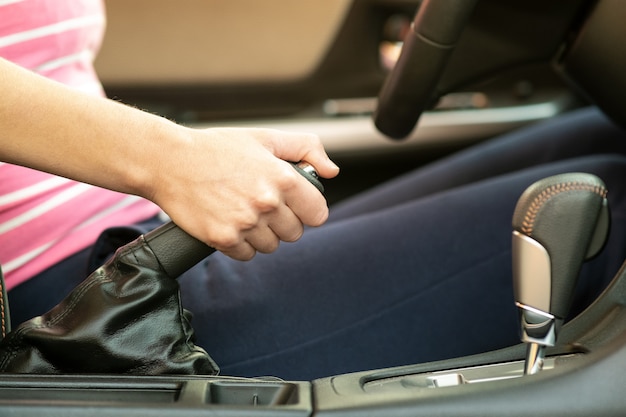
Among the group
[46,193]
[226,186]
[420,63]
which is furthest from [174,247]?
[420,63]

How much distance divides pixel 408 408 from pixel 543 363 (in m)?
0.11

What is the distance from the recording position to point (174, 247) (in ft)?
1.87

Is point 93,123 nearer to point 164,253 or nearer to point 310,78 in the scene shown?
point 164,253

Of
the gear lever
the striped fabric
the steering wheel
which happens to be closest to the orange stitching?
the gear lever

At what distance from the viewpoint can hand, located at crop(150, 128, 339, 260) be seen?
22.2 inches

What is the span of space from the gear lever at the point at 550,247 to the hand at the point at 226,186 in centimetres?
15

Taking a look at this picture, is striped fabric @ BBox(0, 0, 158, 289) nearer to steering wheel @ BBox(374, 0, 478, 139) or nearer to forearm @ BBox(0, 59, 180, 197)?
forearm @ BBox(0, 59, 180, 197)

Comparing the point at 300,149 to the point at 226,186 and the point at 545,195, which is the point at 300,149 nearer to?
the point at 226,186

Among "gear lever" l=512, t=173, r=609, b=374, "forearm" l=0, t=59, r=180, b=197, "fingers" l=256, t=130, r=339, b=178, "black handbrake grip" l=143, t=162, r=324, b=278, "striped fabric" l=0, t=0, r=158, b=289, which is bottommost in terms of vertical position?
"striped fabric" l=0, t=0, r=158, b=289

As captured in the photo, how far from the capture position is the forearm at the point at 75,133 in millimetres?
562

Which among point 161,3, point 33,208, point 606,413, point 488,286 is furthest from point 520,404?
point 161,3

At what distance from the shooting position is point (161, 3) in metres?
1.33

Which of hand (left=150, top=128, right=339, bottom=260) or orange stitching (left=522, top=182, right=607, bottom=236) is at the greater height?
orange stitching (left=522, top=182, right=607, bottom=236)

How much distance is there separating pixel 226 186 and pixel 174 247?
0.06 metres
